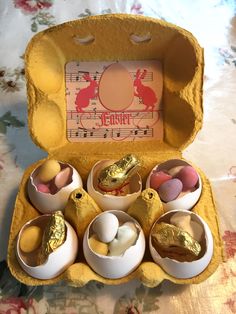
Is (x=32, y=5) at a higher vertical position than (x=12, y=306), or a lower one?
higher

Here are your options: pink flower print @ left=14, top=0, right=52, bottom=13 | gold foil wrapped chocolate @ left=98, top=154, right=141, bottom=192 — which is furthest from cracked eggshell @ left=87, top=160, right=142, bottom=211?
pink flower print @ left=14, top=0, right=52, bottom=13

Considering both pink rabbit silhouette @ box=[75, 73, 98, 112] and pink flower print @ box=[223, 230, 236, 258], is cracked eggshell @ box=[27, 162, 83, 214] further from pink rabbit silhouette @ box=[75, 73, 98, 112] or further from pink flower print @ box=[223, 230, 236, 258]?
pink flower print @ box=[223, 230, 236, 258]

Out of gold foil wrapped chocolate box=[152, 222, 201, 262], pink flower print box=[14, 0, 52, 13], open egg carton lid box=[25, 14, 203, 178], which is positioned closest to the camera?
gold foil wrapped chocolate box=[152, 222, 201, 262]

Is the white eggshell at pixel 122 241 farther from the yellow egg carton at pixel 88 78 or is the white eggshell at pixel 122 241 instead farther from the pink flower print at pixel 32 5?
the pink flower print at pixel 32 5

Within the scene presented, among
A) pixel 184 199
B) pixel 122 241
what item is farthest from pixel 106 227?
pixel 184 199

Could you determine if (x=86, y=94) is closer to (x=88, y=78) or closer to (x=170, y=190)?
(x=88, y=78)

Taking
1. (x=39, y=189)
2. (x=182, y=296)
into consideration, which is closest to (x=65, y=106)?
(x=39, y=189)

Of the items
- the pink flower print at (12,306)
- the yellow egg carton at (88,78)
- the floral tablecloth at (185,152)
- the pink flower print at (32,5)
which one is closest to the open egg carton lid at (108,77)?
the yellow egg carton at (88,78)
